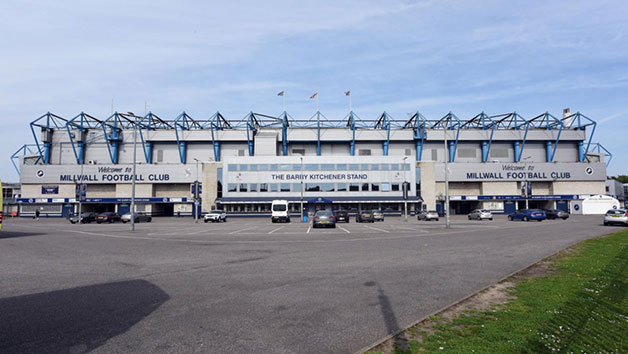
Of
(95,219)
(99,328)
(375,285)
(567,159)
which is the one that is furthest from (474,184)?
(99,328)

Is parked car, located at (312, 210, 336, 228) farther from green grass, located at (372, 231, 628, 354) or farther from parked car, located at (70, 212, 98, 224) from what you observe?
parked car, located at (70, 212, 98, 224)

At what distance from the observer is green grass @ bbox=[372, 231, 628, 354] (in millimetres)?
4355

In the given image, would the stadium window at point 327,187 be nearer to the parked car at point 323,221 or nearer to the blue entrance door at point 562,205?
the parked car at point 323,221

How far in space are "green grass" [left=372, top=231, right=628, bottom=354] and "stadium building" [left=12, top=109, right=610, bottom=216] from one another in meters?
48.2

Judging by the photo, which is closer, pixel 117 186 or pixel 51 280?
pixel 51 280

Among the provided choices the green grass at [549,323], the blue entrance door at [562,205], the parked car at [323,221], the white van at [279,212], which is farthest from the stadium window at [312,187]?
the green grass at [549,323]

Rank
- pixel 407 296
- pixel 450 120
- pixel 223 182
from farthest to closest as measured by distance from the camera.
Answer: pixel 450 120 < pixel 223 182 < pixel 407 296

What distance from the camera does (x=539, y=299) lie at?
21.3 feet

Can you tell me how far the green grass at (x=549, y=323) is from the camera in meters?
4.36

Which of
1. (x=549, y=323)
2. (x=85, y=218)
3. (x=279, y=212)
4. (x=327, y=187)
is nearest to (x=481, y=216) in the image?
(x=327, y=187)

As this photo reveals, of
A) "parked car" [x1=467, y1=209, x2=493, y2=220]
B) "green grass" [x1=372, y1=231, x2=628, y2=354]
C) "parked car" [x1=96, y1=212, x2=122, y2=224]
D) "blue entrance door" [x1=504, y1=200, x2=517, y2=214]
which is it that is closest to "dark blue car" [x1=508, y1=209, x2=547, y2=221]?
"parked car" [x1=467, y1=209, x2=493, y2=220]

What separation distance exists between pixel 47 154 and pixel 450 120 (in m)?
83.0

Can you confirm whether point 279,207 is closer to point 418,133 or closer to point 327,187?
point 327,187

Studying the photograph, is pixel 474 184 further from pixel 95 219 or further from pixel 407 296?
pixel 407 296
